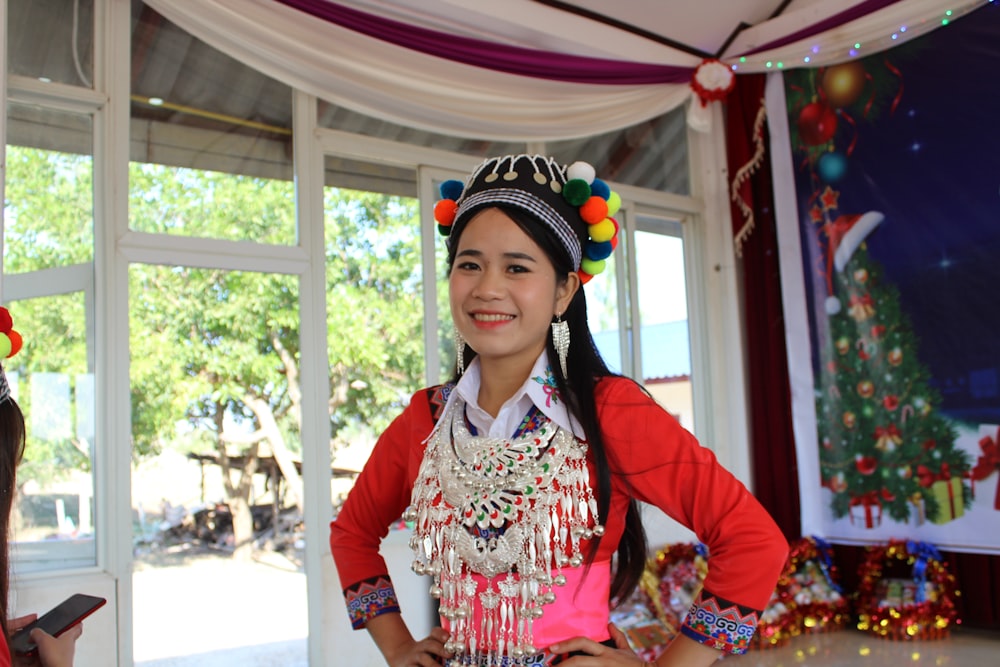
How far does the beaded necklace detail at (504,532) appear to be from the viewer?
1312mm

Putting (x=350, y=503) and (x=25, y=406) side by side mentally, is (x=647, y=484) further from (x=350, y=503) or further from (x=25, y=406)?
(x=25, y=406)

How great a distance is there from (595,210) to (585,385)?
30 cm

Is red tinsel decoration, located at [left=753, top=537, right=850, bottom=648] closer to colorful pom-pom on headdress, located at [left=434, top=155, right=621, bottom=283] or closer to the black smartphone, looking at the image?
colorful pom-pom on headdress, located at [left=434, top=155, right=621, bottom=283]

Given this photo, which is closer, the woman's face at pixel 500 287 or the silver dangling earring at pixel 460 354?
the woman's face at pixel 500 287

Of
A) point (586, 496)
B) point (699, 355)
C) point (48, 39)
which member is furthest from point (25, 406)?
point (699, 355)

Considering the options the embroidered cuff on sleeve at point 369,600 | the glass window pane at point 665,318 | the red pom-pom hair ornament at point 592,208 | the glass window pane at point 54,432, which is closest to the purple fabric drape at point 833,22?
the glass window pane at point 665,318

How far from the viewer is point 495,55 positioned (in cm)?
340

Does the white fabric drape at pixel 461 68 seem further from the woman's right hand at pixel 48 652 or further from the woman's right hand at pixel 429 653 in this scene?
the woman's right hand at pixel 429 653

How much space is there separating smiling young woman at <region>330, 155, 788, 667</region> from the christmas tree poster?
8.95 ft

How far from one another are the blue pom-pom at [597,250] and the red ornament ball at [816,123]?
298 cm

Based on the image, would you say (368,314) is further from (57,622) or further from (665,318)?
(57,622)

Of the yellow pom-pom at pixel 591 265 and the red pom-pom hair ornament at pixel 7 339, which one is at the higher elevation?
the yellow pom-pom at pixel 591 265

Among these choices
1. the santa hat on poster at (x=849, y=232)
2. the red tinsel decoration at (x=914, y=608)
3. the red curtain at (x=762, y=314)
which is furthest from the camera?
the red curtain at (x=762, y=314)

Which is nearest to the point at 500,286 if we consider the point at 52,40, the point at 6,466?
the point at 6,466
